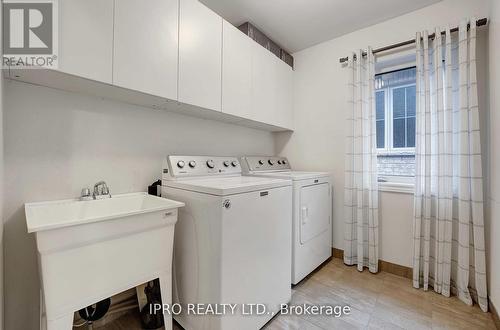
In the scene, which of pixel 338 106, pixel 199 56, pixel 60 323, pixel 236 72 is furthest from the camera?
pixel 338 106

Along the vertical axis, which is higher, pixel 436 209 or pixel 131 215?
pixel 131 215

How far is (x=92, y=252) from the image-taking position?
0.91 meters

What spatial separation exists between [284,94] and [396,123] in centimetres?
118

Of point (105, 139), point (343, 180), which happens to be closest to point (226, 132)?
point (105, 139)

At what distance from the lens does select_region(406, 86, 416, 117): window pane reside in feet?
6.70

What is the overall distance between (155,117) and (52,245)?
1049 millimetres

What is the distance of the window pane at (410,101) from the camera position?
2041mm

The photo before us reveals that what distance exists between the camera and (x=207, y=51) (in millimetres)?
1561

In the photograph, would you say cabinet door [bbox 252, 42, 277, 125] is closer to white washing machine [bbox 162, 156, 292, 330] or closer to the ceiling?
the ceiling

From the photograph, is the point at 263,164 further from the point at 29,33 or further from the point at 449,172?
the point at 29,33

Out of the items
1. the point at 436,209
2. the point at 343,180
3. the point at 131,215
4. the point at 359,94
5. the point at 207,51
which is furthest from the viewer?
the point at 343,180

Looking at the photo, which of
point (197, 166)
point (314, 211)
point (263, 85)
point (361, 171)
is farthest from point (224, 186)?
point (361, 171)

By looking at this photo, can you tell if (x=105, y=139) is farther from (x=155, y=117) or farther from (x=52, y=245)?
(x=52, y=245)

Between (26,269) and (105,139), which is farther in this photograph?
(105,139)
